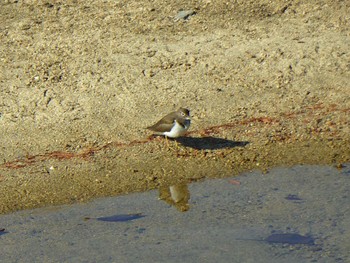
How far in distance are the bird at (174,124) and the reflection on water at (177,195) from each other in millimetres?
711

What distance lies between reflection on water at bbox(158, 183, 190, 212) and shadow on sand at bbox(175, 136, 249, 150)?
87cm

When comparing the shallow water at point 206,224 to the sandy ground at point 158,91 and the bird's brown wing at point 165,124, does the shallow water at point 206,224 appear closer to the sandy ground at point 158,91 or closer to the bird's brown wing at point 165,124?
the sandy ground at point 158,91

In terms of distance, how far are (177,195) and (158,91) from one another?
2340 mm

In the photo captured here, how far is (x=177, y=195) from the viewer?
977 cm

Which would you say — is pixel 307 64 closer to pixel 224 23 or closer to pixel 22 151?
pixel 224 23

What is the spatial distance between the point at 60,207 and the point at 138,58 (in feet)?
11.0

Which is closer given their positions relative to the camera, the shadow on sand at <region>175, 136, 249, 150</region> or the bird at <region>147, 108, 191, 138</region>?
the bird at <region>147, 108, 191, 138</region>

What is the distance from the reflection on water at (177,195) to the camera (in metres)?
9.55

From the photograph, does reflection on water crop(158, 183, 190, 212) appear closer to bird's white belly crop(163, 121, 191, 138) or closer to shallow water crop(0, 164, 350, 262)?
shallow water crop(0, 164, 350, 262)

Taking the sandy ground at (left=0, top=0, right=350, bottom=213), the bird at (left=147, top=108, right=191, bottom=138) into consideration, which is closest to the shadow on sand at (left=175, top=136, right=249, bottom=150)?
the sandy ground at (left=0, top=0, right=350, bottom=213)

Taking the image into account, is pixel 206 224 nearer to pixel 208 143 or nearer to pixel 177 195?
pixel 177 195

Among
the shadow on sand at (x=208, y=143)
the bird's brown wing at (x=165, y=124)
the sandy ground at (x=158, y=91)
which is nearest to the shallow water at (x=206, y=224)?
the sandy ground at (x=158, y=91)

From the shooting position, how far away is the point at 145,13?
13.3 metres

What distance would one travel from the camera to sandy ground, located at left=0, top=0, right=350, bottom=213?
33.9 feet
